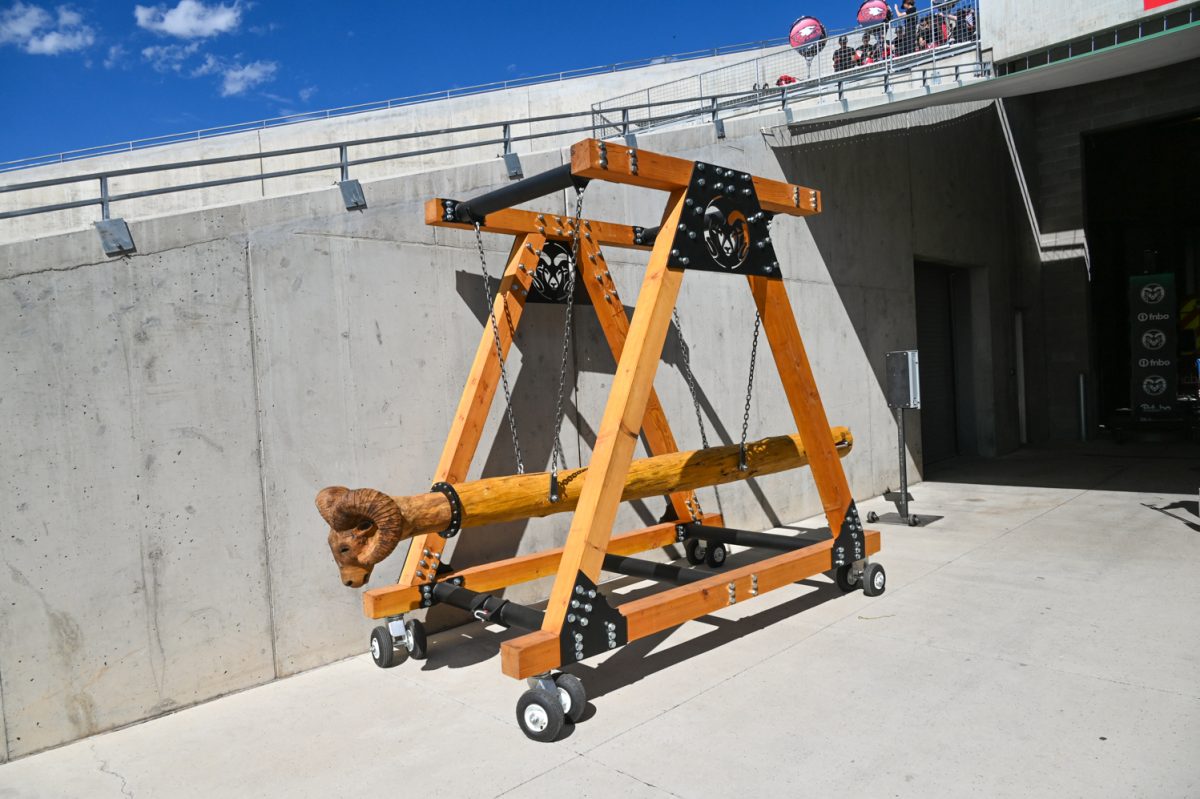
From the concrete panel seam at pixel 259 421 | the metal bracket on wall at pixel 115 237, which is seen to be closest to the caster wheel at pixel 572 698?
the concrete panel seam at pixel 259 421

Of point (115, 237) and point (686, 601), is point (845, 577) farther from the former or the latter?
point (115, 237)

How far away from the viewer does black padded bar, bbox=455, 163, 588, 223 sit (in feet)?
12.6

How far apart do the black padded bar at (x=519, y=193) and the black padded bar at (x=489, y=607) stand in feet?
6.45

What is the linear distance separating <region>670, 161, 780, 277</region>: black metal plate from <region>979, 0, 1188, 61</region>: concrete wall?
20.4 feet

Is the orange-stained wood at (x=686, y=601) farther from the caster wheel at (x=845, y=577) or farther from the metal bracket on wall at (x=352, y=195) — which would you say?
the metal bracket on wall at (x=352, y=195)

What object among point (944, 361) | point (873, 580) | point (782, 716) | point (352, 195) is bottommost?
point (782, 716)

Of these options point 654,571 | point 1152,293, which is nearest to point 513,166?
point 654,571

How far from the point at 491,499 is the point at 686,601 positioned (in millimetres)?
1067

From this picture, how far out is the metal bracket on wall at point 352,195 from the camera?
177 inches

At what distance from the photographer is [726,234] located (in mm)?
4273

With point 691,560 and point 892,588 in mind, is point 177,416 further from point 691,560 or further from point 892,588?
point 892,588

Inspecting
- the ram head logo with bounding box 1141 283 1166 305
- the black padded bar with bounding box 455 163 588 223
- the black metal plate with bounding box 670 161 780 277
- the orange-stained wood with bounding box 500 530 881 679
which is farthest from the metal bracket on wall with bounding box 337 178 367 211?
the ram head logo with bounding box 1141 283 1166 305

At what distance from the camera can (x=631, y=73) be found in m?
25.4

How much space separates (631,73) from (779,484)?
68.8 feet
